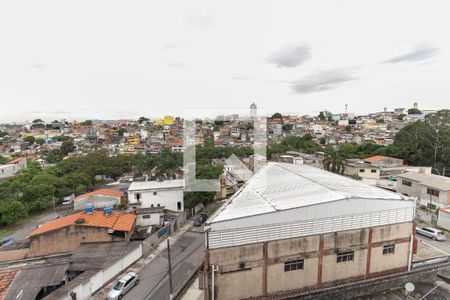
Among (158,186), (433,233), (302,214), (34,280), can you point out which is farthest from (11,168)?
(433,233)

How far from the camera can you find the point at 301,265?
1220cm

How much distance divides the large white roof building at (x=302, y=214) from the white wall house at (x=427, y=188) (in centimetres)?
1497

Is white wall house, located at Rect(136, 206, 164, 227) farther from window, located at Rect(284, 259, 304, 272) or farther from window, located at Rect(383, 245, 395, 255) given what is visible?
window, located at Rect(383, 245, 395, 255)

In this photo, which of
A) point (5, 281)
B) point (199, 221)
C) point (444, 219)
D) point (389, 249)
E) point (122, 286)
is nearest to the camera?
point (389, 249)

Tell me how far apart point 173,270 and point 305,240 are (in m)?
9.23

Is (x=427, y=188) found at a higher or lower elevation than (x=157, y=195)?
higher

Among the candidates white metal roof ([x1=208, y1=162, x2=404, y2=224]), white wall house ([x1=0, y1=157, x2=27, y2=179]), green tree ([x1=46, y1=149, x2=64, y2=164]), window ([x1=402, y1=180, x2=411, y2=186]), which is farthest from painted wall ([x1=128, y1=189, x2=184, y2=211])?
green tree ([x1=46, y1=149, x2=64, y2=164])

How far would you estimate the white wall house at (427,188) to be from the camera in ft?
78.8

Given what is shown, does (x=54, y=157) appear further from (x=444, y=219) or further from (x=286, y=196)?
(x=444, y=219)

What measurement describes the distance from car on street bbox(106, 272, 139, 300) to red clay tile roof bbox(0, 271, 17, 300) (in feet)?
16.0

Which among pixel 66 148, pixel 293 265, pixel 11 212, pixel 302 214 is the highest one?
pixel 302 214

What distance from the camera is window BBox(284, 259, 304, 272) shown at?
12034 millimetres

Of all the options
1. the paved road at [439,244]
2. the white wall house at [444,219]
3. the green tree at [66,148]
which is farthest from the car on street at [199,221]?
the green tree at [66,148]

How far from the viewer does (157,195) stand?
82.3 feet
